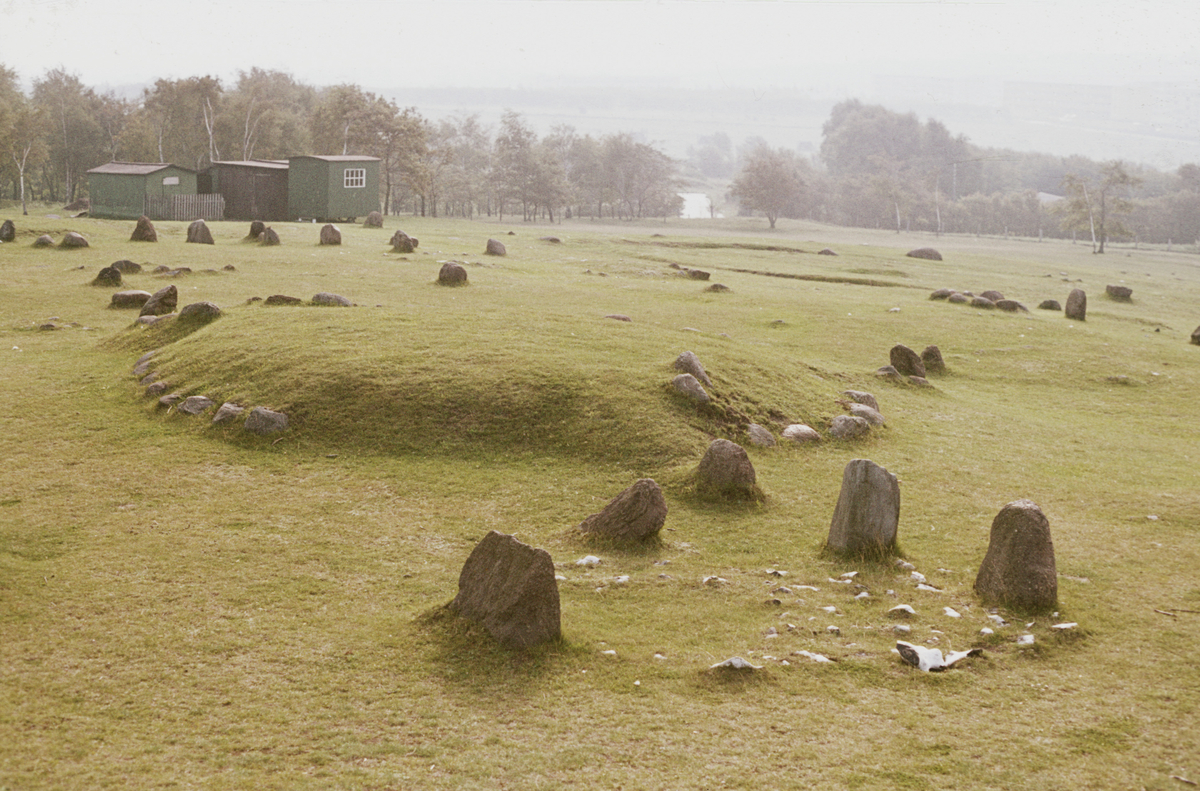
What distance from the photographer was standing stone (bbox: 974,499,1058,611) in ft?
29.6

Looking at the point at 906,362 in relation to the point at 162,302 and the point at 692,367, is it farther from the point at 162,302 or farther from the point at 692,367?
the point at 162,302

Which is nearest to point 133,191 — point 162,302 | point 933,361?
point 162,302

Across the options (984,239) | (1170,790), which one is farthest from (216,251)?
(984,239)

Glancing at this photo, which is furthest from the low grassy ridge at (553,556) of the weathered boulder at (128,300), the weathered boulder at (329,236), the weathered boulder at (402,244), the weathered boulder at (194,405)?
the weathered boulder at (329,236)

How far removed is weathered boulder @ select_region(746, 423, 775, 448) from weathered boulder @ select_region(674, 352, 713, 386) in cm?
132

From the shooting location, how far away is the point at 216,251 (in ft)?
126

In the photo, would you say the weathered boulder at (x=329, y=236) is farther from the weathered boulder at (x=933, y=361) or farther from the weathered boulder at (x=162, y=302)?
the weathered boulder at (x=933, y=361)

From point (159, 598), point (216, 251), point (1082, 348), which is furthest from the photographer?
point (216, 251)

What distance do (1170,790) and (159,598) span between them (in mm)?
8761

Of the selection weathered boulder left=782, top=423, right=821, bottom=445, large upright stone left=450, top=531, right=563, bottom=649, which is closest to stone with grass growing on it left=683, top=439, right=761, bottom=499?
weathered boulder left=782, top=423, right=821, bottom=445

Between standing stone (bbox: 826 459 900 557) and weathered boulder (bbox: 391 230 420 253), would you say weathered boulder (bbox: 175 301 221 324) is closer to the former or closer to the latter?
standing stone (bbox: 826 459 900 557)

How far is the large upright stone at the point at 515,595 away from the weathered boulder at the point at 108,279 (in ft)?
82.1

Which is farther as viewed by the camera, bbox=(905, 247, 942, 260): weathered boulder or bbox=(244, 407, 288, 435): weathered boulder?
bbox=(905, 247, 942, 260): weathered boulder

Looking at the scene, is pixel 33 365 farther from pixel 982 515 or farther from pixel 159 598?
pixel 982 515
